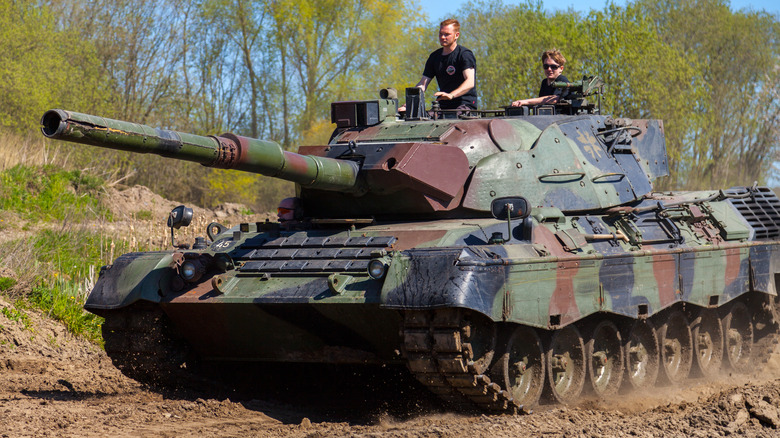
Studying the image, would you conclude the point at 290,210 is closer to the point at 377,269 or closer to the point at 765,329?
the point at 377,269

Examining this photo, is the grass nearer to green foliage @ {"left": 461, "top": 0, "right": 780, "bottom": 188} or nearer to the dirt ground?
the dirt ground

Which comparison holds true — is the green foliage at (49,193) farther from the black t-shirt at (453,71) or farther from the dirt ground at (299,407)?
the black t-shirt at (453,71)

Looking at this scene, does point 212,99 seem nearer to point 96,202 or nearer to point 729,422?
point 96,202

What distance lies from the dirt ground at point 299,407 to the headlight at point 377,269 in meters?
1.26

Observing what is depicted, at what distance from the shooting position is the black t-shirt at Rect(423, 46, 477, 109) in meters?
11.5

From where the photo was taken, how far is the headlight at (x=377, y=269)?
26.3 ft

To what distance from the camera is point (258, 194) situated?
31.6 m

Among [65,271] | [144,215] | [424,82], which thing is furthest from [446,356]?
[144,215]

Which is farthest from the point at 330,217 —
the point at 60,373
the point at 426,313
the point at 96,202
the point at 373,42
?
the point at 373,42

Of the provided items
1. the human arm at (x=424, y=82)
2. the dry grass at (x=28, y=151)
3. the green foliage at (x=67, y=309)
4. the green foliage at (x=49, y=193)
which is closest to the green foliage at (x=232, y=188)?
the dry grass at (x=28, y=151)

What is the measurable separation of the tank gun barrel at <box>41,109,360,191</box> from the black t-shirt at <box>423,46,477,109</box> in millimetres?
2859

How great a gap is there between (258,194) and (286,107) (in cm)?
461

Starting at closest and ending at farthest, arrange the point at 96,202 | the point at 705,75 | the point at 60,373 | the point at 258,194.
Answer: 1. the point at 60,373
2. the point at 96,202
3. the point at 258,194
4. the point at 705,75

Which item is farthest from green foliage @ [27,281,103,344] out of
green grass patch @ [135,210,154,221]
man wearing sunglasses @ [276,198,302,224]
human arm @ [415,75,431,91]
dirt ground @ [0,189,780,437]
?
green grass patch @ [135,210,154,221]
